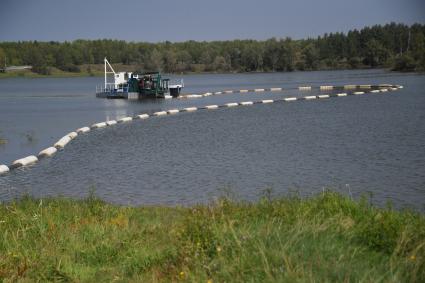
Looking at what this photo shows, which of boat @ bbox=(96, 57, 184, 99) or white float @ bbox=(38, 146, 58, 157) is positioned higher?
boat @ bbox=(96, 57, 184, 99)

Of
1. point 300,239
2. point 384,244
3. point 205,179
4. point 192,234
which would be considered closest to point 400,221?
point 384,244

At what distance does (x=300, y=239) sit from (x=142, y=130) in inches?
1159

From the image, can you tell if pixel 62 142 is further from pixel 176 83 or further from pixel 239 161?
pixel 176 83

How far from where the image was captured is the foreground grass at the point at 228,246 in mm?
6430

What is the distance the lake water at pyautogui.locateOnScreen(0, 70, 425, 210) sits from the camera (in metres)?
16.8

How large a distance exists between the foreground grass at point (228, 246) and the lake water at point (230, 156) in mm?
5295

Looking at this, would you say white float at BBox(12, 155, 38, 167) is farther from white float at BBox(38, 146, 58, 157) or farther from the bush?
the bush

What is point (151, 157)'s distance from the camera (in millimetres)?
24422

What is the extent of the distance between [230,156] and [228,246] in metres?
16.1

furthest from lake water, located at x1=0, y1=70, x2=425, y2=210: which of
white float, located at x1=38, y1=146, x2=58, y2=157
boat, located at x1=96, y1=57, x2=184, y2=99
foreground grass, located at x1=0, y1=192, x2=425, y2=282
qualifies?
boat, located at x1=96, y1=57, x2=184, y2=99

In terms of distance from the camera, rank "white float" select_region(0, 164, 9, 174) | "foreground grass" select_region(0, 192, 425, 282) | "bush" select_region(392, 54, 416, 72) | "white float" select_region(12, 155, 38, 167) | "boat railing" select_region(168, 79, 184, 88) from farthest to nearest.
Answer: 1. "bush" select_region(392, 54, 416, 72)
2. "boat railing" select_region(168, 79, 184, 88)
3. "white float" select_region(12, 155, 38, 167)
4. "white float" select_region(0, 164, 9, 174)
5. "foreground grass" select_region(0, 192, 425, 282)

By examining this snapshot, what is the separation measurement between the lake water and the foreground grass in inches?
208

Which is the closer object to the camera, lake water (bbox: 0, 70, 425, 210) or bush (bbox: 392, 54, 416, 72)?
lake water (bbox: 0, 70, 425, 210)

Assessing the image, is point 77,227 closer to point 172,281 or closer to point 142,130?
point 172,281
